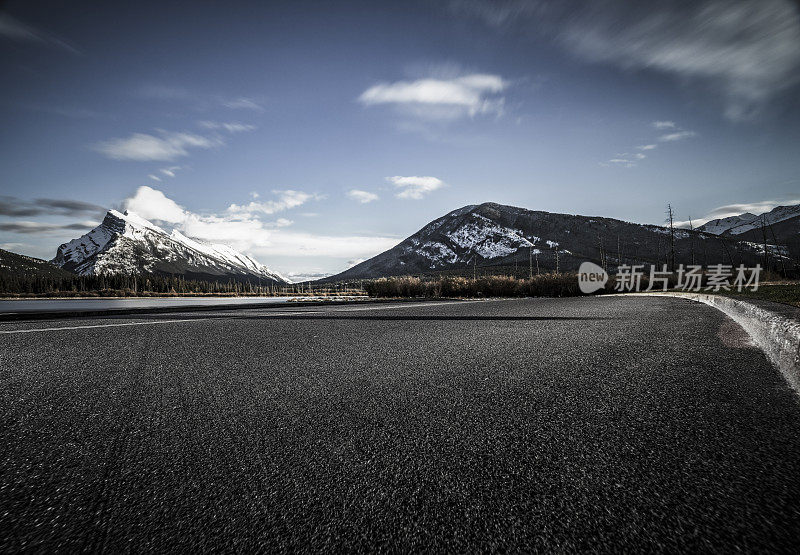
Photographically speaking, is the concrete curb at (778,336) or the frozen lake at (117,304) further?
the frozen lake at (117,304)

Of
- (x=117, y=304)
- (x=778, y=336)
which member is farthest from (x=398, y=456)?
(x=117, y=304)

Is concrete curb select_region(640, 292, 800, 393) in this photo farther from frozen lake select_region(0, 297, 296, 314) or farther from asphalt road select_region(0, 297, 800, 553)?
frozen lake select_region(0, 297, 296, 314)

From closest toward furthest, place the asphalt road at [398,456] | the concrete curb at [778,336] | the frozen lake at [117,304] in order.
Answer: the asphalt road at [398,456] < the concrete curb at [778,336] < the frozen lake at [117,304]

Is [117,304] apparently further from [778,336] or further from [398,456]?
[778,336]

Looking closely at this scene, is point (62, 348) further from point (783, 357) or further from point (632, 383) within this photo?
point (783, 357)

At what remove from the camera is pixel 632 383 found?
3217mm

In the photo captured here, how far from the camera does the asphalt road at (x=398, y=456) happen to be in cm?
128

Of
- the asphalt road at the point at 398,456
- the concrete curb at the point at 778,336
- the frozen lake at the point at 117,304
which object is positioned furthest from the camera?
the frozen lake at the point at 117,304

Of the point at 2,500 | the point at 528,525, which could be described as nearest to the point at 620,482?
→ the point at 528,525

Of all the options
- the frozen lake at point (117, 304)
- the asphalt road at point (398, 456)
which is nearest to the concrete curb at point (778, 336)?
the asphalt road at point (398, 456)

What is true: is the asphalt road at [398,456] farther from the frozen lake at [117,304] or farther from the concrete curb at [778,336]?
the frozen lake at [117,304]

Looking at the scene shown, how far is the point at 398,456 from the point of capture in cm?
185

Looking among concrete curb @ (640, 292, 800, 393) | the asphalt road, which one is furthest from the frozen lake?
concrete curb @ (640, 292, 800, 393)

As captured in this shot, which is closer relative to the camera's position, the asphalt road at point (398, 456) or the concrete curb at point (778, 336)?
the asphalt road at point (398, 456)
